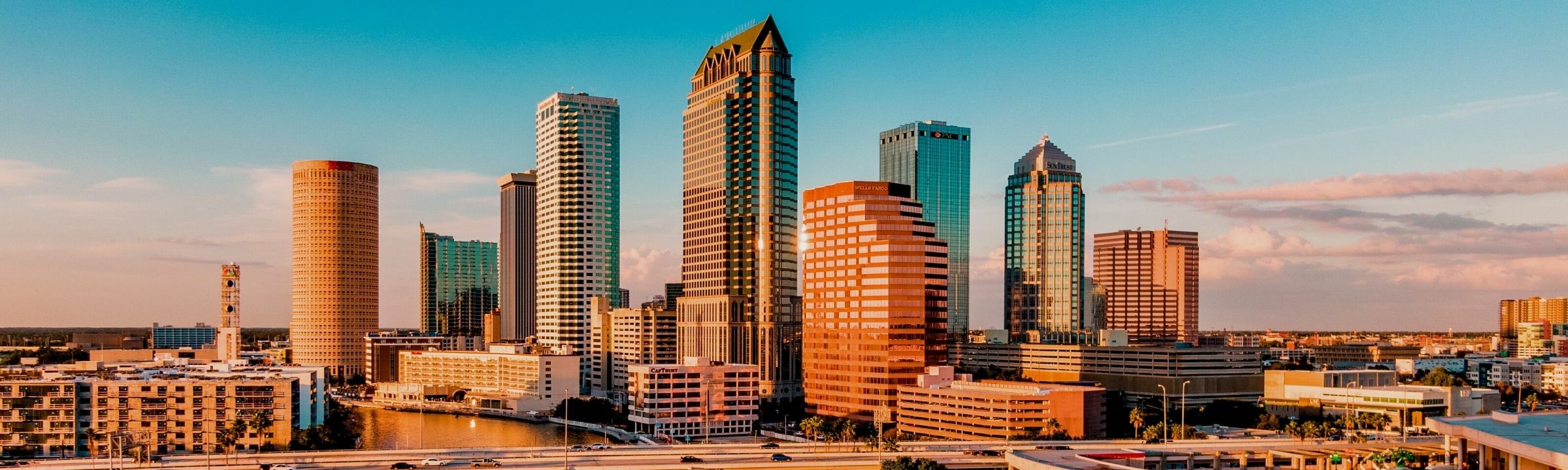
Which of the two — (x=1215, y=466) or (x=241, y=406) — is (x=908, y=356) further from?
(x=241, y=406)

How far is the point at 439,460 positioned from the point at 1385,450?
341 feet

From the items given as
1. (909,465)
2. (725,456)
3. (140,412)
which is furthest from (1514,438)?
(140,412)

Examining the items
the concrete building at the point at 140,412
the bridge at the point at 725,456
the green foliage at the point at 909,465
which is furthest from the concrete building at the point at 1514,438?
the concrete building at the point at 140,412

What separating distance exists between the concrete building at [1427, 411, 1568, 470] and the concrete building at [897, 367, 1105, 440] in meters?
82.2

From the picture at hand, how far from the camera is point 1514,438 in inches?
2808

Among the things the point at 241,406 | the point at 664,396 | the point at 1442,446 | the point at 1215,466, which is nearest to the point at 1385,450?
the point at 1442,446

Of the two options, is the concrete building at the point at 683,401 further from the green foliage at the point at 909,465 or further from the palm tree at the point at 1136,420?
the green foliage at the point at 909,465

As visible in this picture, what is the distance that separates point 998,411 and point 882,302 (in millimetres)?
29882

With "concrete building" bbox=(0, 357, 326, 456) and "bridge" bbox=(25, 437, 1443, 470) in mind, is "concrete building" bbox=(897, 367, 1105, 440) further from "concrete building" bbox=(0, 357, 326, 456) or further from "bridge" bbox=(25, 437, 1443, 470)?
"concrete building" bbox=(0, 357, 326, 456)

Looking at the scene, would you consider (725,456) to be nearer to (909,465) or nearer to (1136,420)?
(909,465)

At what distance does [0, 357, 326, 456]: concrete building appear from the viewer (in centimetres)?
15162

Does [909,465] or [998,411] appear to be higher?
[909,465]

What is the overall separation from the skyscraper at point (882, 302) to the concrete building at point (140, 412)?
78.6 metres

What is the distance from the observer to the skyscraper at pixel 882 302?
190 meters
